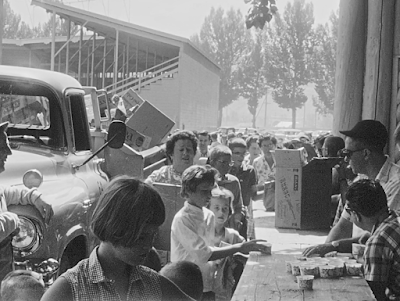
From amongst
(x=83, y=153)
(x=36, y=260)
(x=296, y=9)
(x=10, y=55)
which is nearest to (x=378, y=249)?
(x=36, y=260)

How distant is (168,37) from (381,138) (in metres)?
25.2

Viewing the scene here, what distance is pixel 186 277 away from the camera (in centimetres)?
301

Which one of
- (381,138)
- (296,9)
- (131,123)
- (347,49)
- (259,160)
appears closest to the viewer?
(381,138)

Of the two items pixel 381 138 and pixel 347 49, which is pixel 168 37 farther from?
pixel 381 138

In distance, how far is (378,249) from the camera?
157 inches

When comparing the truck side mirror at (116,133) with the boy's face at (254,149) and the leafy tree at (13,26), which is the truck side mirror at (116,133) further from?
the leafy tree at (13,26)

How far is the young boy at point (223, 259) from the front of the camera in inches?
199

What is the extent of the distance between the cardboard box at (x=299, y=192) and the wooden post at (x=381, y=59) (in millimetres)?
1190

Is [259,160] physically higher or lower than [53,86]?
lower

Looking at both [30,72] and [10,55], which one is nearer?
[30,72]

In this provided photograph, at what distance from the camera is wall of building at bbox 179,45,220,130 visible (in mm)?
31531

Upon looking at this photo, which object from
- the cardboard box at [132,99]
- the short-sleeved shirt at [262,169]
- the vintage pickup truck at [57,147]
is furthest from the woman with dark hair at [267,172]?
the vintage pickup truck at [57,147]

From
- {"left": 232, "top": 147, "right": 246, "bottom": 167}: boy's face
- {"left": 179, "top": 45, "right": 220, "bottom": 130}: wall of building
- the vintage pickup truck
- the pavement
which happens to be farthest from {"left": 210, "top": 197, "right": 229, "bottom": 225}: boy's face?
{"left": 179, "top": 45, "right": 220, "bottom": 130}: wall of building

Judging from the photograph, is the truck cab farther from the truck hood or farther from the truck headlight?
the truck headlight
